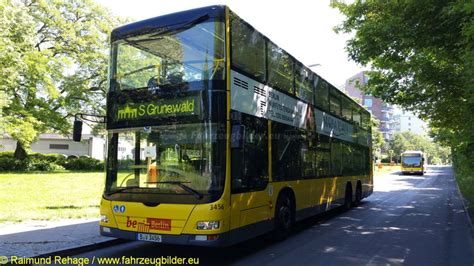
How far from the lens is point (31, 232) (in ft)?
30.6

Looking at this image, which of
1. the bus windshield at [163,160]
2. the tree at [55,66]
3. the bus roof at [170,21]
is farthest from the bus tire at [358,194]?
the tree at [55,66]

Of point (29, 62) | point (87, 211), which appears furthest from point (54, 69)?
point (87, 211)

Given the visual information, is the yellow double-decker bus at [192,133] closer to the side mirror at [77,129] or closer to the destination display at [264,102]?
the destination display at [264,102]

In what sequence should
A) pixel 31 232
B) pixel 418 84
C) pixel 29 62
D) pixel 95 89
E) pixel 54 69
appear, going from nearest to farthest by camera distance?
pixel 31 232 → pixel 418 84 → pixel 29 62 → pixel 54 69 → pixel 95 89

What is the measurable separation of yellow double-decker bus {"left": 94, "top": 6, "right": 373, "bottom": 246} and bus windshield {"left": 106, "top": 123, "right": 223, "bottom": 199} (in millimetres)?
17

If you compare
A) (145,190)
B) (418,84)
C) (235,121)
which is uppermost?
(418,84)

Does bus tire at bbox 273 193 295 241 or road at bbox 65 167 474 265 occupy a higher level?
bus tire at bbox 273 193 295 241

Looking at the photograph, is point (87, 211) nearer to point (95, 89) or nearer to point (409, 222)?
point (409, 222)

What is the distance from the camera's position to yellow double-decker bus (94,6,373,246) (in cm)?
702

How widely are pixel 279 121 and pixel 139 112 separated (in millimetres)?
3183

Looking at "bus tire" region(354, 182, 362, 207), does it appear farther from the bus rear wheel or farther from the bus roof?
the bus roof

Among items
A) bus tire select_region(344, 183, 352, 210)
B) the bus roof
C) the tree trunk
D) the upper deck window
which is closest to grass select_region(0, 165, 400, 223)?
the bus roof

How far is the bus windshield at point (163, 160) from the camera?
276 inches

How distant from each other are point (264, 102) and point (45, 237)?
515 centimetres
